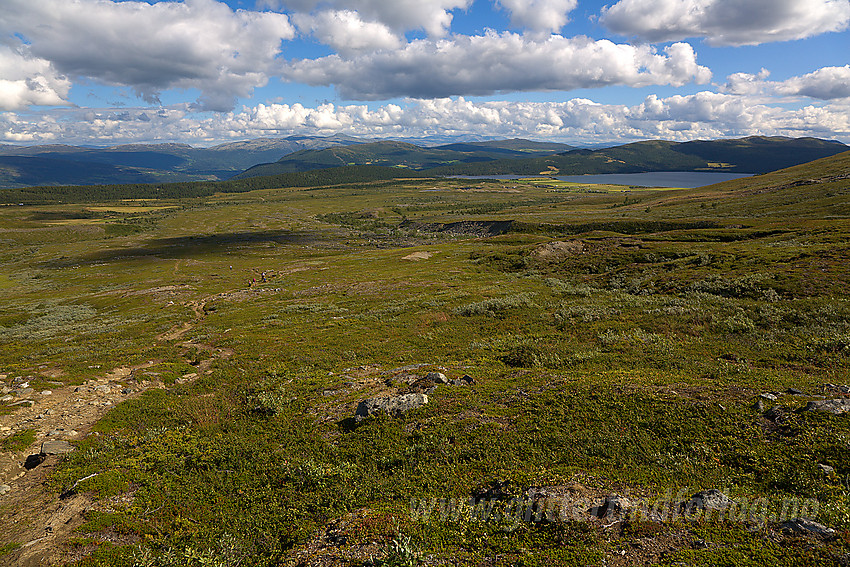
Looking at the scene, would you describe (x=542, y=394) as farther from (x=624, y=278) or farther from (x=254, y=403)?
(x=624, y=278)

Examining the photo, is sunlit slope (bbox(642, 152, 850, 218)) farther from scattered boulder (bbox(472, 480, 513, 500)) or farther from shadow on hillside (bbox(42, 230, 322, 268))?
shadow on hillside (bbox(42, 230, 322, 268))

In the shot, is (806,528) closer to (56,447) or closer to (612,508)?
(612,508)

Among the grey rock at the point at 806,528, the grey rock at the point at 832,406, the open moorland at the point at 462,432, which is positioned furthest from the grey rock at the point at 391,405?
the grey rock at the point at 832,406

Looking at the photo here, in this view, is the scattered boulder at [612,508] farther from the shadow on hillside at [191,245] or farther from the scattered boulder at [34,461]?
the shadow on hillside at [191,245]

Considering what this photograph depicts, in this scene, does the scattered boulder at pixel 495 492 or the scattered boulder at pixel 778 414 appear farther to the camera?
the scattered boulder at pixel 778 414

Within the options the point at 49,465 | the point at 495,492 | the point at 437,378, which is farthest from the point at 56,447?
the point at 495,492

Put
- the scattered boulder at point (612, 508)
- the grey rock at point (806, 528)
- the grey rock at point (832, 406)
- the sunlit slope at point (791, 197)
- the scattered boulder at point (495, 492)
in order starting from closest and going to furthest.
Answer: the grey rock at point (806, 528) → the scattered boulder at point (612, 508) → the scattered boulder at point (495, 492) → the grey rock at point (832, 406) → the sunlit slope at point (791, 197)
